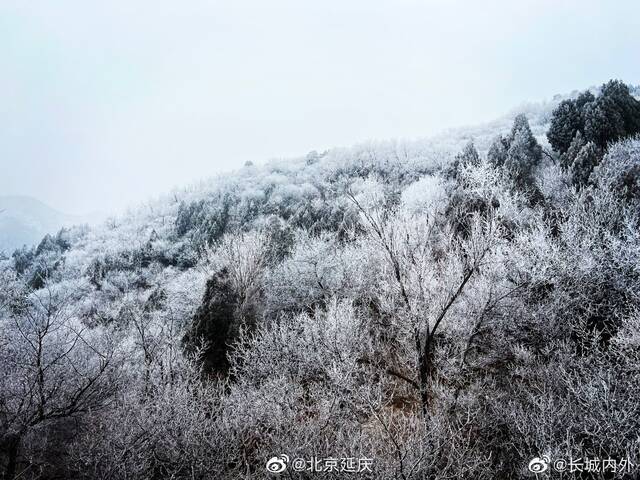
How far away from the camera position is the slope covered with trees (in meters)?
10.2

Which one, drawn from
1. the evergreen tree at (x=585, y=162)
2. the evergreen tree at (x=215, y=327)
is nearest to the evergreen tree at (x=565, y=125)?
the evergreen tree at (x=585, y=162)

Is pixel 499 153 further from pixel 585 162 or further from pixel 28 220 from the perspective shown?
pixel 28 220

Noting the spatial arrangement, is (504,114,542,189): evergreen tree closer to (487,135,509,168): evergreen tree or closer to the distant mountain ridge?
(487,135,509,168): evergreen tree

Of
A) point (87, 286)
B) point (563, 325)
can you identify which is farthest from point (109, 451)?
point (87, 286)

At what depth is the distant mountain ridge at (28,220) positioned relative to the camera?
309 feet

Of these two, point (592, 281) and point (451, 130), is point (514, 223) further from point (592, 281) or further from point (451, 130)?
point (451, 130)

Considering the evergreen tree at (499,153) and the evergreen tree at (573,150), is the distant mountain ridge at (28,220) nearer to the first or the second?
the evergreen tree at (499,153)

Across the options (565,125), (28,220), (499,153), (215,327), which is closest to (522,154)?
(499,153)

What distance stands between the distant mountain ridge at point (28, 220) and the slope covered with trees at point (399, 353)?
79.6 meters

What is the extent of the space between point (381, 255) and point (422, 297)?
6.45 feet

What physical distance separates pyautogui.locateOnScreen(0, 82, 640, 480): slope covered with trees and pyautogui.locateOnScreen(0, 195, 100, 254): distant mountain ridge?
7958cm

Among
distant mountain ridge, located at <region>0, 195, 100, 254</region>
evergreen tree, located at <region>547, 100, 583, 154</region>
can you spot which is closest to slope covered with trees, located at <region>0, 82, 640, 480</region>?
evergreen tree, located at <region>547, 100, 583, 154</region>

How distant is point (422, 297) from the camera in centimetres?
1153

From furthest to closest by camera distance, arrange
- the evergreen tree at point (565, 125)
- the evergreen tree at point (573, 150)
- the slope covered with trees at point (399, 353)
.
Result: the evergreen tree at point (565, 125) < the evergreen tree at point (573, 150) < the slope covered with trees at point (399, 353)
